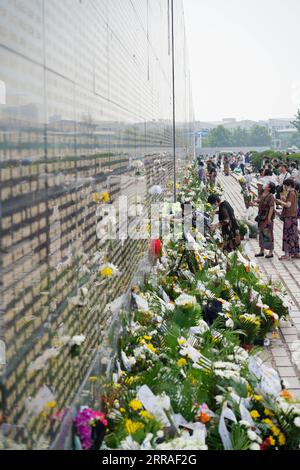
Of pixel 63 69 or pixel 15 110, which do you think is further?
pixel 63 69

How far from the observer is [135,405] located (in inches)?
115

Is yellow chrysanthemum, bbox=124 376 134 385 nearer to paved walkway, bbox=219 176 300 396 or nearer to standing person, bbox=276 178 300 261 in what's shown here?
paved walkway, bbox=219 176 300 396

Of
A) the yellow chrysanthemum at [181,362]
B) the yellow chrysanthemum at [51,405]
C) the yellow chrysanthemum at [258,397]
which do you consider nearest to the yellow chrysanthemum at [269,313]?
the yellow chrysanthemum at [181,362]

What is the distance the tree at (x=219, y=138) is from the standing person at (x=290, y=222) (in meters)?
125

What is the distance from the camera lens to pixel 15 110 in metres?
1.89

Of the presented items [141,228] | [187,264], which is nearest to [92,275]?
[141,228]

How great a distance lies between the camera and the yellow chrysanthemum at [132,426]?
272 centimetres

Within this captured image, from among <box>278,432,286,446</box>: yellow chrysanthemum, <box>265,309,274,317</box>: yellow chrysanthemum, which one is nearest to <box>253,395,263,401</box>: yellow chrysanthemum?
<box>278,432,286,446</box>: yellow chrysanthemum

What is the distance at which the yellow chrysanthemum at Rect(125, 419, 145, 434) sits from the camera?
272cm

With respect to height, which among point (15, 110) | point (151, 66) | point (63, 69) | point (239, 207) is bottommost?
point (239, 207)

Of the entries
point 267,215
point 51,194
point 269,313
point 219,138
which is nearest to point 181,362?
point 51,194

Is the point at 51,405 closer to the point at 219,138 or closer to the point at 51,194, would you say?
the point at 51,194
